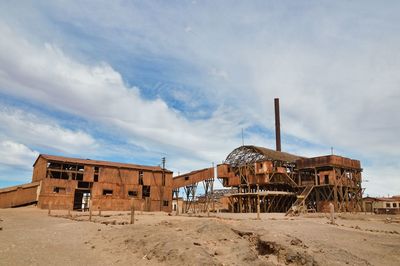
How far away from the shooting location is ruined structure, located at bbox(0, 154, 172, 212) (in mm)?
44253

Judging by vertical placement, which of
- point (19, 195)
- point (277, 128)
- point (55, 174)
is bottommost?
point (19, 195)

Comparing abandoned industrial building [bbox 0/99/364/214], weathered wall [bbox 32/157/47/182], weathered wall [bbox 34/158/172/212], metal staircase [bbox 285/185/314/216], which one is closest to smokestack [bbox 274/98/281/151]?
abandoned industrial building [bbox 0/99/364/214]

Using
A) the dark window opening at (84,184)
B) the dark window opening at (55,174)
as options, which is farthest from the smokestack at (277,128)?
the dark window opening at (55,174)

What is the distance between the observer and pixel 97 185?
158ft

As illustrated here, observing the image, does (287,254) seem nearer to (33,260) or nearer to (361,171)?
(33,260)

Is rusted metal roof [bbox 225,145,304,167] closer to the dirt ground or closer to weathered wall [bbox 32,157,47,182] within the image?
weathered wall [bbox 32,157,47,182]

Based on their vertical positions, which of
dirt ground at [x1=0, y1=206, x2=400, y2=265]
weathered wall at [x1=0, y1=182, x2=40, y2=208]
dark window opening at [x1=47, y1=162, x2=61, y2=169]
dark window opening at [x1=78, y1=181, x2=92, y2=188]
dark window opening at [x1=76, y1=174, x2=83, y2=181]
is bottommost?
dirt ground at [x1=0, y1=206, x2=400, y2=265]

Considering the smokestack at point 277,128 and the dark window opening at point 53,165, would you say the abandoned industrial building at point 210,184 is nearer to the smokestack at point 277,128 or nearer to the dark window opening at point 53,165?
the dark window opening at point 53,165

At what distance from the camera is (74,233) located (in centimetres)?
1898

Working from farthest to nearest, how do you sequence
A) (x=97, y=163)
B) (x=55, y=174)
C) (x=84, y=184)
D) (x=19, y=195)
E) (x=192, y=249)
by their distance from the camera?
1. (x=97, y=163)
2. (x=84, y=184)
3. (x=55, y=174)
4. (x=19, y=195)
5. (x=192, y=249)

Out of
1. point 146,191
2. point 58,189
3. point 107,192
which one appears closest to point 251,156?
point 146,191

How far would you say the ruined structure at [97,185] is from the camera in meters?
44.3

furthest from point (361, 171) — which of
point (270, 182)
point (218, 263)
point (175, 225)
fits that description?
point (218, 263)

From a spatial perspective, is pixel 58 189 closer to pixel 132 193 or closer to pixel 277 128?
pixel 132 193
